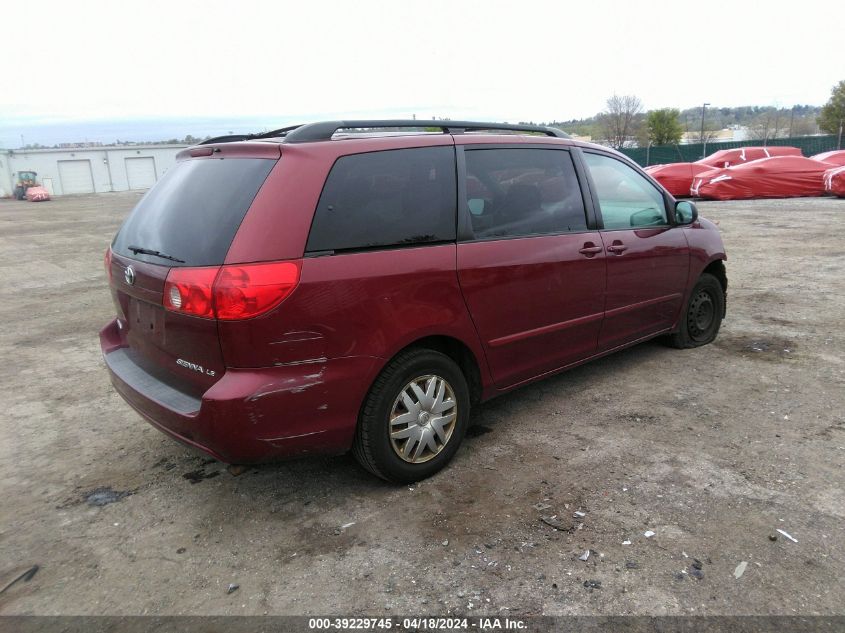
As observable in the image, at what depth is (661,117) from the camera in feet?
210

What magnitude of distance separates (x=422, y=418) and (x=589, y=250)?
65.6 inches

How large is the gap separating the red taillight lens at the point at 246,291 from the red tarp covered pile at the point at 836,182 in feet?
72.6

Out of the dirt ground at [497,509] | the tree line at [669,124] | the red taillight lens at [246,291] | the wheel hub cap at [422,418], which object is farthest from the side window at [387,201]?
the tree line at [669,124]

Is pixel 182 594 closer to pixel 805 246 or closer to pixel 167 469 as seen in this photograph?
pixel 167 469

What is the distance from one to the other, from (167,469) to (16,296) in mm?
7051

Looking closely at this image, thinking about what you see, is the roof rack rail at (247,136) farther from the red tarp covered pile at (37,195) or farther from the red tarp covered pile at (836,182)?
the red tarp covered pile at (37,195)

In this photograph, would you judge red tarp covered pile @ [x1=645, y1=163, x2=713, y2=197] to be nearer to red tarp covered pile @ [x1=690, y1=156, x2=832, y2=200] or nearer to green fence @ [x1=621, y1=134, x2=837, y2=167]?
red tarp covered pile @ [x1=690, y1=156, x2=832, y2=200]

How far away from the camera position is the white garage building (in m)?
59.5

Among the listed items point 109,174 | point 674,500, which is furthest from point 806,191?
point 109,174

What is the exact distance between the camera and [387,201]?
10.3 feet

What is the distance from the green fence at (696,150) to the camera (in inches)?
1537

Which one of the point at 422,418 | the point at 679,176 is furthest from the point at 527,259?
the point at 679,176

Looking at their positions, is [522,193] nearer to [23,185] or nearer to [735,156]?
[735,156]

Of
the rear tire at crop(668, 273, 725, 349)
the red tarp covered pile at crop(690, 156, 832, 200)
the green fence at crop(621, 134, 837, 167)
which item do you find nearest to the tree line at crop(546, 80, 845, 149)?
the green fence at crop(621, 134, 837, 167)
